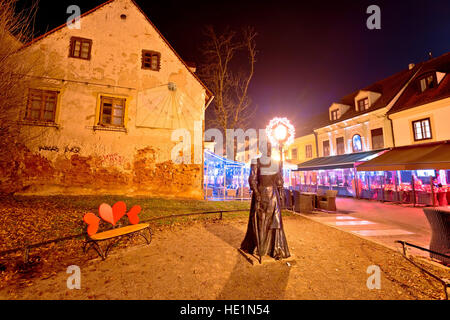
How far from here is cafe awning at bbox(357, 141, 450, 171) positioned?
33.2ft

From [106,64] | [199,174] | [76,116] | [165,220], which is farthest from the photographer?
[199,174]

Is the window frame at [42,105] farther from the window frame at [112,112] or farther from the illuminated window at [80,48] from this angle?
the illuminated window at [80,48]

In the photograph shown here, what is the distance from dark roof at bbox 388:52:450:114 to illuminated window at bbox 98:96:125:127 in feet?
62.8

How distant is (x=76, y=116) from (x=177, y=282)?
11064mm

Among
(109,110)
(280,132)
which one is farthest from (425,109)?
(109,110)

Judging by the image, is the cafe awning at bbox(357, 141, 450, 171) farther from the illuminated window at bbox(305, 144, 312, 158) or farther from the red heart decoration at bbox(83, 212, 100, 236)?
the red heart decoration at bbox(83, 212, 100, 236)

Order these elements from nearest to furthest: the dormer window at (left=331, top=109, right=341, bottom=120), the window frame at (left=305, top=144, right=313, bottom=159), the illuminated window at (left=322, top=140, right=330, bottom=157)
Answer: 1. the dormer window at (left=331, top=109, right=341, bottom=120)
2. the illuminated window at (left=322, top=140, right=330, bottom=157)
3. the window frame at (left=305, top=144, right=313, bottom=159)

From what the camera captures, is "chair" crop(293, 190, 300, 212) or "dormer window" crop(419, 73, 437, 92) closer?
"chair" crop(293, 190, 300, 212)

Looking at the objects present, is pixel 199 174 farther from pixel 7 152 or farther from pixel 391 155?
pixel 391 155

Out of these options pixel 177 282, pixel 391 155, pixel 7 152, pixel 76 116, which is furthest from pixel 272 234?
pixel 391 155

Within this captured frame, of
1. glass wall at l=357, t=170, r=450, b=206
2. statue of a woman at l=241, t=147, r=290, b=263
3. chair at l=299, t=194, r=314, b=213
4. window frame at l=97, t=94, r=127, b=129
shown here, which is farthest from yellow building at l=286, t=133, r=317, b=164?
statue of a woman at l=241, t=147, r=290, b=263

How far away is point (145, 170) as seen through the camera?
11.1m

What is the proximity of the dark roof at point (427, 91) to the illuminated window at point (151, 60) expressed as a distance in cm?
1734

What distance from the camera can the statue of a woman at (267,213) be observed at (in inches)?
162
